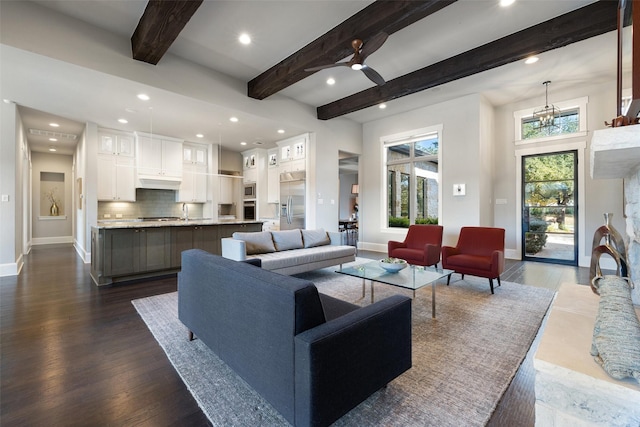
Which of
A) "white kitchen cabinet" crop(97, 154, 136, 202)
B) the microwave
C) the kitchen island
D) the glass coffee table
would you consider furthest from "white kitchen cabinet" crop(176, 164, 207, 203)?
the glass coffee table

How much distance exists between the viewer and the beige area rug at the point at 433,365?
1531 mm

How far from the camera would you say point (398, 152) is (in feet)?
23.3

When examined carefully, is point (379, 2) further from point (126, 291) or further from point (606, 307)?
point (126, 291)

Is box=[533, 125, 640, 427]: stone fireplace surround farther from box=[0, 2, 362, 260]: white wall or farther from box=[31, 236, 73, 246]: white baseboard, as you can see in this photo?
box=[31, 236, 73, 246]: white baseboard

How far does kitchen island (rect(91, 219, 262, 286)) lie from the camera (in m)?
4.05

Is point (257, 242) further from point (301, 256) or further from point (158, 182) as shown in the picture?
point (158, 182)

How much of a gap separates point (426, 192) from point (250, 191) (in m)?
5.24

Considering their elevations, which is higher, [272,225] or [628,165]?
[628,165]

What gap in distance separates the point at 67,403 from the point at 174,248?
328 centimetres

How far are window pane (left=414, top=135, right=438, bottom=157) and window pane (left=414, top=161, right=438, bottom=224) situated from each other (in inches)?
8.5

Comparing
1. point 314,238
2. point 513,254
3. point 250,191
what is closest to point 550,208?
point 513,254

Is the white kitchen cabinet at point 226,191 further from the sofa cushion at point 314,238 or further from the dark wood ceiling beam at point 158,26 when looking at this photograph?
the dark wood ceiling beam at point 158,26

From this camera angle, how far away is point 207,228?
17.0ft

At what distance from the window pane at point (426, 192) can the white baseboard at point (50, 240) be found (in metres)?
10.7
